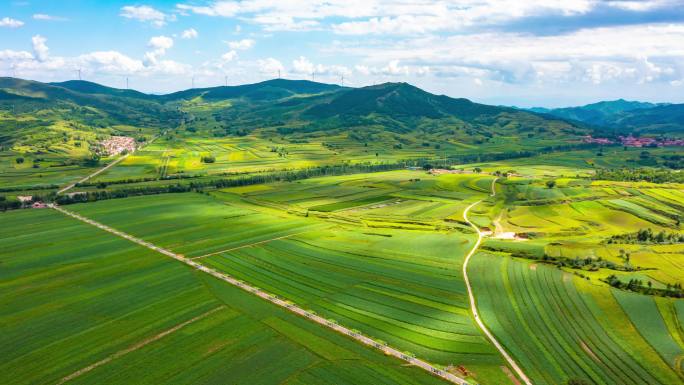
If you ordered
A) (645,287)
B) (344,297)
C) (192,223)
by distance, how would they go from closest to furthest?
1. (344,297)
2. (645,287)
3. (192,223)

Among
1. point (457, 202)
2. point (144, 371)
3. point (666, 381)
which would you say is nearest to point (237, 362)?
point (144, 371)

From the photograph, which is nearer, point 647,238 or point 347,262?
point 347,262

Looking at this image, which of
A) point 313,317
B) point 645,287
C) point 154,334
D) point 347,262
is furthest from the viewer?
point 347,262

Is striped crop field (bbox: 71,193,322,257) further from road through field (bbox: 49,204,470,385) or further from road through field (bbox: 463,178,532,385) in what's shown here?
road through field (bbox: 463,178,532,385)

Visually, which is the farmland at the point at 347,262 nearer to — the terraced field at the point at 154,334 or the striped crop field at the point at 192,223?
the striped crop field at the point at 192,223

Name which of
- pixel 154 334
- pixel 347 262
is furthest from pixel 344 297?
pixel 154 334

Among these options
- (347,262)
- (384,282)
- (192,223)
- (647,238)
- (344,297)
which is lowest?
(344,297)

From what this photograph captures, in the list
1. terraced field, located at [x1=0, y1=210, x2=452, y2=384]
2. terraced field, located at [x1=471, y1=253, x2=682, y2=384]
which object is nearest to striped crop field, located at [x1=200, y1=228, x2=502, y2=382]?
terraced field, located at [x1=471, y1=253, x2=682, y2=384]

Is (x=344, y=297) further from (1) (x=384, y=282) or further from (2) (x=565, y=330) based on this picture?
(2) (x=565, y=330)
